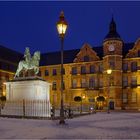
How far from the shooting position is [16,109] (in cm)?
2758

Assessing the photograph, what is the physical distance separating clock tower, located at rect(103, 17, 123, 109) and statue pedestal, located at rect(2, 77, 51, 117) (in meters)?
33.4

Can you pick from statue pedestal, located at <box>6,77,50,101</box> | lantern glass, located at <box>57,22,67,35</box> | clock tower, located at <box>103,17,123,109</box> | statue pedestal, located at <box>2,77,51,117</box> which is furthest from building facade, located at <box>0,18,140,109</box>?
lantern glass, located at <box>57,22,67,35</box>

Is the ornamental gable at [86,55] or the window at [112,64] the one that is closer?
the window at [112,64]

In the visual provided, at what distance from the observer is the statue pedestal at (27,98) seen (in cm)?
2645

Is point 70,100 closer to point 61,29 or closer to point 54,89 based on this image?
point 54,89

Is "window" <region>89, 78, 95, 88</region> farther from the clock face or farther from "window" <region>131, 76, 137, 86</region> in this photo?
"window" <region>131, 76, 137, 86</region>

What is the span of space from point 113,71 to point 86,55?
9102mm

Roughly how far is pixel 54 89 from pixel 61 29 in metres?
54.1

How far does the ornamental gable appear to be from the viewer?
67062 mm

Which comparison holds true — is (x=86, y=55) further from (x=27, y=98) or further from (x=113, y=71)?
(x=27, y=98)

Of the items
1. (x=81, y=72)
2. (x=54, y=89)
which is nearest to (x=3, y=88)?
(x=54, y=89)

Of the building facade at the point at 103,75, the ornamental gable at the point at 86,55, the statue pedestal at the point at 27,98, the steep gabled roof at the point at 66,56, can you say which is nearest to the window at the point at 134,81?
the building facade at the point at 103,75

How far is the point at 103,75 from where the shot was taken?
64312 mm

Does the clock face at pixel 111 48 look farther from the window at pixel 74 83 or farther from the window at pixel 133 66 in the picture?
the window at pixel 74 83
